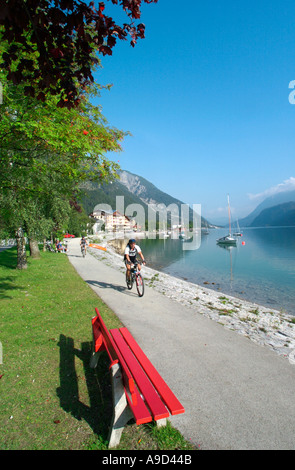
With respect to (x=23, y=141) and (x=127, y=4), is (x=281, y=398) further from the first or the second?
(x=23, y=141)

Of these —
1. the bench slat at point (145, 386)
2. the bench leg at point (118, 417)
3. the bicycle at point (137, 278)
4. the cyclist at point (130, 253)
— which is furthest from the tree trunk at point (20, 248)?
the bench leg at point (118, 417)

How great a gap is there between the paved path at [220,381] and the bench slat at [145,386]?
2.68ft

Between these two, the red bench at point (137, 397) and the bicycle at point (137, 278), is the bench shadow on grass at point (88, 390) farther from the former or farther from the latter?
the bicycle at point (137, 278)

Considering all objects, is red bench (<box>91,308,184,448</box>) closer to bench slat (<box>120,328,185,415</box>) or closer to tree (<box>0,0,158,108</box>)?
bench slat (<box>120,328,185,415</box>)

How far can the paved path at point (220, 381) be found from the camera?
3119 mm

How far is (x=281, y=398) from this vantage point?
3.80 metres

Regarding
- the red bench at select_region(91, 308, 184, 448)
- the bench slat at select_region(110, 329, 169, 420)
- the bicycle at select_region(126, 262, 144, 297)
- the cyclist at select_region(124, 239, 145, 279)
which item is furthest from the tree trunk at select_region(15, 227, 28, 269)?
the red bench at select_region(91, 308, 184, 448)

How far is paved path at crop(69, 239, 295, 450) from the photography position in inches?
123

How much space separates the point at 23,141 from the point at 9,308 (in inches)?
213

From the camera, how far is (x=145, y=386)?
299 centimetres

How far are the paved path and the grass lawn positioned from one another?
52 cm

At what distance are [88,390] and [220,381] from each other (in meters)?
2.32

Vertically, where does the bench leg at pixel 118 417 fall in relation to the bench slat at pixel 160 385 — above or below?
below

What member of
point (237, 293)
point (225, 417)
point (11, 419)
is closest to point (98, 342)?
point (11, 419)
